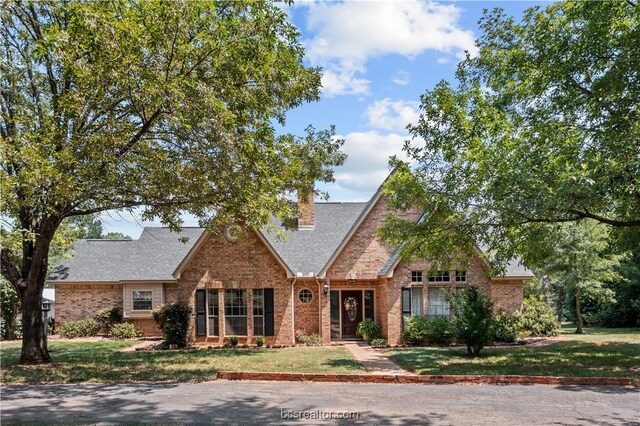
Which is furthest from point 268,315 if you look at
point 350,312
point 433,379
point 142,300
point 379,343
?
point 433,379

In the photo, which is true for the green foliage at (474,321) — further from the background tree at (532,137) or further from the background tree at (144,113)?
the background tree at (144,113)

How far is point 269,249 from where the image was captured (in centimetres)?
2078

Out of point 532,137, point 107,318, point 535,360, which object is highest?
point 532,137

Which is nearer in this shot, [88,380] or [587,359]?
[88,380]

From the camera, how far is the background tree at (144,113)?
954 centimetres

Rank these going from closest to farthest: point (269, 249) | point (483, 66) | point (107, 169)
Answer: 1. point (107, 169)
2. point (483, 66)
3. point (269, 249)

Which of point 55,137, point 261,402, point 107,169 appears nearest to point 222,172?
point 107,169

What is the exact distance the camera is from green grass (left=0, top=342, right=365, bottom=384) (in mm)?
12188

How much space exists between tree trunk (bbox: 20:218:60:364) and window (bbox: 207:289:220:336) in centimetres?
708

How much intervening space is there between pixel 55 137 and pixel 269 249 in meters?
11.1

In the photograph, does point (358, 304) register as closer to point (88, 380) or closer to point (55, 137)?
point (88, 380)

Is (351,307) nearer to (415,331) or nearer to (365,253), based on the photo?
(365,253)

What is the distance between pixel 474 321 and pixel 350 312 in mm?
6965

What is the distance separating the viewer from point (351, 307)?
70.2 ft
